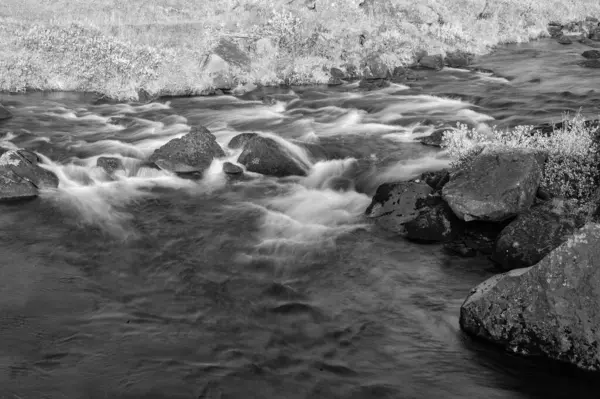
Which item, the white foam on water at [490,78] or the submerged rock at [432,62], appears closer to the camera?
the white foam on water at [490,78]

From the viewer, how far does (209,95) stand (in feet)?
88.2

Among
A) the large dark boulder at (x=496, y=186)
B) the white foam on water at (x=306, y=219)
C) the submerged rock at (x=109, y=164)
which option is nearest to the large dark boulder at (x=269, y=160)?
the white foam on water at (x=306, y=219)

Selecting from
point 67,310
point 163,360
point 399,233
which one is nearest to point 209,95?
point 399,233

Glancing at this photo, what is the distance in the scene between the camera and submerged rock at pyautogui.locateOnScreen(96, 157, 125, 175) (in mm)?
17366

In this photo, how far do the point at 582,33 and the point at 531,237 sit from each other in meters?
33.8

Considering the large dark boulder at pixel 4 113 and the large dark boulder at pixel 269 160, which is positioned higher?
the large dark boulder at pixel 4 113

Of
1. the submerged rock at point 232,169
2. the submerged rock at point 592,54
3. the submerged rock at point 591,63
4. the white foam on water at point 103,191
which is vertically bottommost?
the white foam on water at point 103,191

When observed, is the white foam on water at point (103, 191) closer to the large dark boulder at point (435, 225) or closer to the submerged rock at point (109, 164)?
the submerged rock at point (109, 164)

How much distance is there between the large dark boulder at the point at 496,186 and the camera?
40.1 ft

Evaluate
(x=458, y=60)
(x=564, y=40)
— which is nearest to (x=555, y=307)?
(x=458, y=60)

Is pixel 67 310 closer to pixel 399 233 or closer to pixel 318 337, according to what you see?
pixel 318 337

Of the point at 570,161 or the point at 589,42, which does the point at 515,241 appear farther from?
the point at 589,42

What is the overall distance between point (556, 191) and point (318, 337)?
6.94 metres

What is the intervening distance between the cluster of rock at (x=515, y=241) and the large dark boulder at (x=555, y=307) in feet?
0.04
